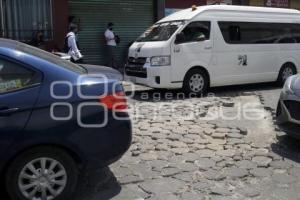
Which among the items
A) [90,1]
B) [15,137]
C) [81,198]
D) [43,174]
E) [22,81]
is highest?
[90,1]

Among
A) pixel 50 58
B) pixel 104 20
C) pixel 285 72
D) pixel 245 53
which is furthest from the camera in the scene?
pixel 104 20

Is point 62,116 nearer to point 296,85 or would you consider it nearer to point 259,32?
point 296,85

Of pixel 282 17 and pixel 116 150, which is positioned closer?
pixel 116 150

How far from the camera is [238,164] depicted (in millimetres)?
5590

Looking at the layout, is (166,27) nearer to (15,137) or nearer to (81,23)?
(81,23)

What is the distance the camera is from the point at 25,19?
14.6m

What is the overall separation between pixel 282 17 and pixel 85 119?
8.98m

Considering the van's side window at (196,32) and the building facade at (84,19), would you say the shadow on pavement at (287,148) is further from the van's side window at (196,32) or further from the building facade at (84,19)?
the building facade at (84,19)

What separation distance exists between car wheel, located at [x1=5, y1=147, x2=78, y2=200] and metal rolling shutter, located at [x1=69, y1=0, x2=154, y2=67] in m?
11.6

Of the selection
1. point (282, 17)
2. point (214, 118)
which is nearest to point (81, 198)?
point (214, 118)

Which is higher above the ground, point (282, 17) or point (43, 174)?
point (282, 17)

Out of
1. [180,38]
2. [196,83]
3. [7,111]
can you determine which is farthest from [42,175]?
[196,83]

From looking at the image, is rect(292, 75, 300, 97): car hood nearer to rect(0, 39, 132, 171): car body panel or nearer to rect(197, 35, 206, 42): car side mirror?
rect(0, 39, 132, 171): car body panel

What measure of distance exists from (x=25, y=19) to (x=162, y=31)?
19.0 feet
